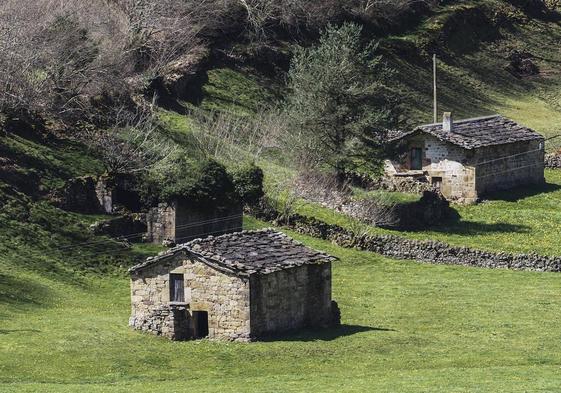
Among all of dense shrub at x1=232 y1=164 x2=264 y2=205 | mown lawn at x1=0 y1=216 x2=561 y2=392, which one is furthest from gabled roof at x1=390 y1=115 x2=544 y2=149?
mown lawn at x1=0 y1=216 x2=561 y2=392

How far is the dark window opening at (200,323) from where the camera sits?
56188 millimetres

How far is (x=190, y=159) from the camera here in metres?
80.8

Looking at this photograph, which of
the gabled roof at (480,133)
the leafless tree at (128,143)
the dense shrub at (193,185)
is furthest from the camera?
the gabled roof at (480,133)

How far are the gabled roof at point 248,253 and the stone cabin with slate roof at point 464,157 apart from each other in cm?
2964

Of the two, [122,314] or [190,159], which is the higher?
[190,159]

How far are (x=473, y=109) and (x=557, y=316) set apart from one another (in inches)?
1782

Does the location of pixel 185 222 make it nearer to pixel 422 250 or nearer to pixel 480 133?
pixel 422 250

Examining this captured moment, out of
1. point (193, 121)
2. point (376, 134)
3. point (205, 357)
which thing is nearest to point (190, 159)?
point (193, 121)

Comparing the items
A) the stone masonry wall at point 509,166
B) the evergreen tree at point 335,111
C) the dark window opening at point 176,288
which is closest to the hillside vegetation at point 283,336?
the stone masonry wall at point 509,166

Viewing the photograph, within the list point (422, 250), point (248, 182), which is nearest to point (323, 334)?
point (422, 250)

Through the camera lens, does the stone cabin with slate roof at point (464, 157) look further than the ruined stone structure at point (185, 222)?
Yes

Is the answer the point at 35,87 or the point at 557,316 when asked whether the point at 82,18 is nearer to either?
the point at 35,87

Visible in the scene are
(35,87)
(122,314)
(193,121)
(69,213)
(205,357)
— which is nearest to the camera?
(205,357)

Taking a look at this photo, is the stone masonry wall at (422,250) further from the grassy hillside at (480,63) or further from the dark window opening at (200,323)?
the grassy hillside at (480,63)
